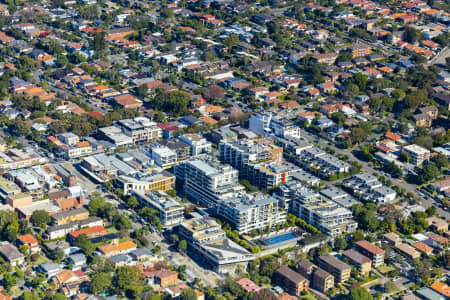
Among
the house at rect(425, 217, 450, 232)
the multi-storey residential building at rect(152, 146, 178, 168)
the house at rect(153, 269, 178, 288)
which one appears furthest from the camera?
the multi-storey residential building at rect(152, 146, 178, 168)

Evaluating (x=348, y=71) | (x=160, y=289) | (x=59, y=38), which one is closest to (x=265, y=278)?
(x=160, y=289)

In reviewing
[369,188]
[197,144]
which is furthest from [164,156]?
[369,188]

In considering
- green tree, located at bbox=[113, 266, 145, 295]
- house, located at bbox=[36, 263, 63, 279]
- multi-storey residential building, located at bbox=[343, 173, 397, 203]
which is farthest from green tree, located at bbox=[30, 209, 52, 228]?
multi-storey residential building, located at bbox=[343, 173, 397, 203]

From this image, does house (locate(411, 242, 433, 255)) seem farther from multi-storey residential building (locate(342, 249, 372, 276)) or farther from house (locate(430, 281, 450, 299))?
multi-storey residential building (locate(342, 249, 372, 276))

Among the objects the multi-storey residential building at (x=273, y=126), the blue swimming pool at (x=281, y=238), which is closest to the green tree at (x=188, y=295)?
the blue swimming pool at (x=281, y=238)

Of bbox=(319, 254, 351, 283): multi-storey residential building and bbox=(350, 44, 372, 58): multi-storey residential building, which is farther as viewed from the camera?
bbox=(350, 44, 372, 58): multi-storey residential building

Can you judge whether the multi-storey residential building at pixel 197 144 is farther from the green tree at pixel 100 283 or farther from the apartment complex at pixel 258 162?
the green tree at pixel 100 283

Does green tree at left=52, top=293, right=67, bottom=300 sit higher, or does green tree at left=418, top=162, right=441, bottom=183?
green tree at left=52, top=293, right=67, bottom=300
